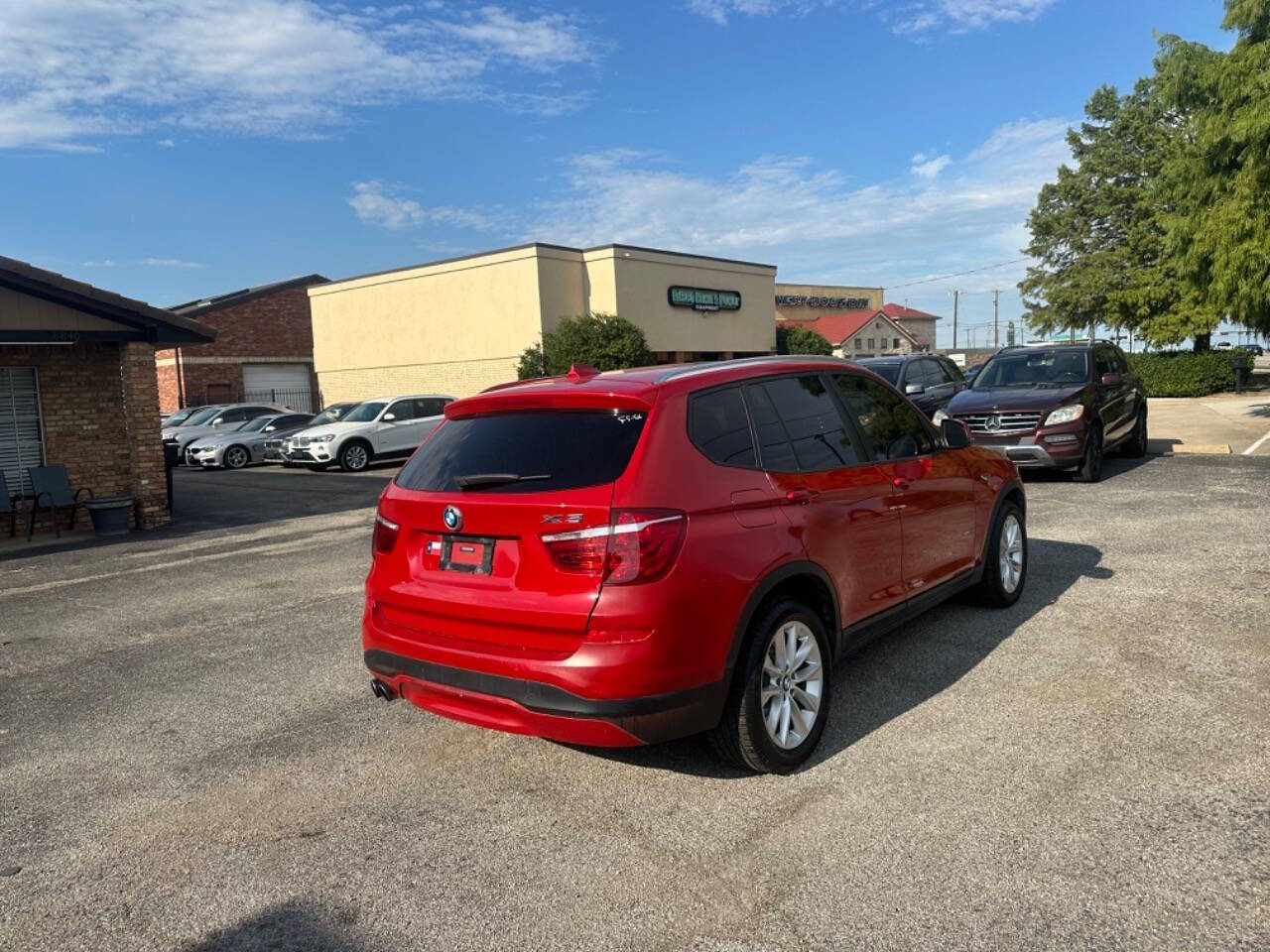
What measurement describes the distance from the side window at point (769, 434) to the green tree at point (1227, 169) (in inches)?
656

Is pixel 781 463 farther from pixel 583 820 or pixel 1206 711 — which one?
pixel 1206 711

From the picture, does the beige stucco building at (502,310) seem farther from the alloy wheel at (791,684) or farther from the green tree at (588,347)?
the alloy wheel at (791,684)

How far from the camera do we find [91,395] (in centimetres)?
1338

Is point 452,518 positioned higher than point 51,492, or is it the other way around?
point 452,518

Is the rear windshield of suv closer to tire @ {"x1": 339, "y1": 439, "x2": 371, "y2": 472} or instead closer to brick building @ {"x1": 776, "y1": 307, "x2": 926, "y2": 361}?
tire @ {"x1": 339, "y1": 439, "x2": 371, "y2": 472}

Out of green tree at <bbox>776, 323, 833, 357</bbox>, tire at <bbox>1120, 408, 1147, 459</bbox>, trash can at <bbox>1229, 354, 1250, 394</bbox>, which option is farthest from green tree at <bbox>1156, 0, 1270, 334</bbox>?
green tree at <bbox>776, 323, 833, 357</bbox>

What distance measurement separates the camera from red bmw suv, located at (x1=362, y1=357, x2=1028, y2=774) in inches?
136

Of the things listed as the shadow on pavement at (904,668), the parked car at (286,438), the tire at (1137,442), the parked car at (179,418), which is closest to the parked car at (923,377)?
the tire at (1137,442)

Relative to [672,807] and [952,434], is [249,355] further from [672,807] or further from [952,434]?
[672,807]

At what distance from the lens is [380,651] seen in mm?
4105

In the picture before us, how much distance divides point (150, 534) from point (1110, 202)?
129 feet

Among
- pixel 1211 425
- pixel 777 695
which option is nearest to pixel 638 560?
pixel 777 695

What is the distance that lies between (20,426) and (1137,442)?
52.5 ft

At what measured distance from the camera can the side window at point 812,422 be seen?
4344mm
